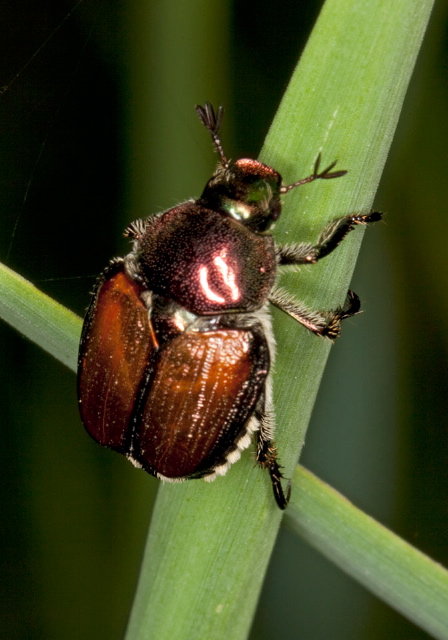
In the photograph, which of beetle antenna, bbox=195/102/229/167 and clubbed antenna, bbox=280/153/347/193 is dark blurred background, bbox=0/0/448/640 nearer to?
beetle antenna, bbox=195/102/229/167

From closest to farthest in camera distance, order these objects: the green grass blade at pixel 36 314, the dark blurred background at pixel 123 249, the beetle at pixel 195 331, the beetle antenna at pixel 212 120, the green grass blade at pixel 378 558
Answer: the green grass blade at pixel 378 558
the green grass blade at pixel 36 314
the beetle at pixel 195 331
the beetle antenna at pixel 212 120
the dark blurred background at pixel 123 249

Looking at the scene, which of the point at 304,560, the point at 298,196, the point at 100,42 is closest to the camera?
the point at 298,196

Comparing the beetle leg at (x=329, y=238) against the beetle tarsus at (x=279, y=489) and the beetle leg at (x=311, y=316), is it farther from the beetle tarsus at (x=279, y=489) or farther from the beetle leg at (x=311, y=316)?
the beetle tarsus at (x=279, y=489)

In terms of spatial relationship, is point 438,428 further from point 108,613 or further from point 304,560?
point 108,613

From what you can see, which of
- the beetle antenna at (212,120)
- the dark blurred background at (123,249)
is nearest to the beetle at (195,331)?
the beetle antenna at (212,120)

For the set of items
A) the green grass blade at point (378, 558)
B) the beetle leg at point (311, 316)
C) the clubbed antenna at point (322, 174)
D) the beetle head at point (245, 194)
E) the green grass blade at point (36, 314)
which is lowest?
the green grass blade at point (378, 558)

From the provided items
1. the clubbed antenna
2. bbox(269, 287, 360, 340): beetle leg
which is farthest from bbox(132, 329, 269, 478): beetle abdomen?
the clubbed antenna

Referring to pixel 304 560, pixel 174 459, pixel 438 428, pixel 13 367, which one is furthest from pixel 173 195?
pixel 304 560
